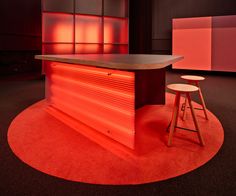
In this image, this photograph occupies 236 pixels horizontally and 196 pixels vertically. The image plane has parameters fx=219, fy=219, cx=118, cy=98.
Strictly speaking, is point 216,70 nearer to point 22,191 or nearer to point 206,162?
point 206,162

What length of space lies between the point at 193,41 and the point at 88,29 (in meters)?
3.01

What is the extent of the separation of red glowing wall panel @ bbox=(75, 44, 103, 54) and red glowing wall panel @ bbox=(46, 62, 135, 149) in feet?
9.56

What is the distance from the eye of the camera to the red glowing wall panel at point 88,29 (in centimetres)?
572

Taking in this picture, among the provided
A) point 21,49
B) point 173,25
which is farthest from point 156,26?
point 21,49

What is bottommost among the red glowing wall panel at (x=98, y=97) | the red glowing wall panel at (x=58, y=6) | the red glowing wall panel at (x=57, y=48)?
the red glowing wall panel at (x=98, y=97)

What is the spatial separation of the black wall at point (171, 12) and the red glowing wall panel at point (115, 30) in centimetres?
155

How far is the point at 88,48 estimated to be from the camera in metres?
5.93

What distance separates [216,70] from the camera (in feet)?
20.2

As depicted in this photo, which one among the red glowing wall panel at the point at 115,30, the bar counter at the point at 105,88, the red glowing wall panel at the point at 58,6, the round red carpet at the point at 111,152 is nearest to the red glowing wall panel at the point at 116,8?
the red glowing wall panel at the point at 115,30

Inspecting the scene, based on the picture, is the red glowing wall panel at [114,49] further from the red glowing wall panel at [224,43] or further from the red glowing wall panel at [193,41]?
the red glowing wall panel at [224,43]

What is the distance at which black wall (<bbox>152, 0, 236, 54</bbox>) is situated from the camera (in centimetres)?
629

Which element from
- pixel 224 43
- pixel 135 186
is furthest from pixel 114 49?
pixel 135 186

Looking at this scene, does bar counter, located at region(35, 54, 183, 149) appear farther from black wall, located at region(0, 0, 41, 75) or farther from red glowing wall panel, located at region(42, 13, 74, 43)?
black wall, located at region(0, 0, 41, 75)

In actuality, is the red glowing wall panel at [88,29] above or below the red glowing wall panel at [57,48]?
above
